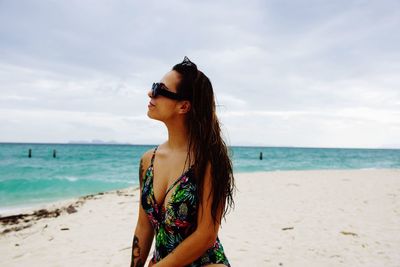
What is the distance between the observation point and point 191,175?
2.05 metres

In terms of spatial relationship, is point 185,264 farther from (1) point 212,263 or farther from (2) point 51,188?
(2) point 51,188

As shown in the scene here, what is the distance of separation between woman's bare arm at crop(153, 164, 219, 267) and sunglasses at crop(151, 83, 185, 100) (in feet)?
1.89

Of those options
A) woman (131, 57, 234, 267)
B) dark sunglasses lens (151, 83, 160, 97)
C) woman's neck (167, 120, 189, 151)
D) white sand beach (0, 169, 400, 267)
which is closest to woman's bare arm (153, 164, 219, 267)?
woman (131, 57, 234, 267)

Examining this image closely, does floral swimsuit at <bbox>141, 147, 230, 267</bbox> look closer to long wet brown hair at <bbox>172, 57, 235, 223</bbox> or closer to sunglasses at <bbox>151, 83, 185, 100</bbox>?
long wet brown hair at <bbox>172, 57, 235, 223</bbox>

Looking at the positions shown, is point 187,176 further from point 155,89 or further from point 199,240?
point 155,89

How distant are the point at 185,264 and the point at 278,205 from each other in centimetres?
762

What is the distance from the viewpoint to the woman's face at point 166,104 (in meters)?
2.12

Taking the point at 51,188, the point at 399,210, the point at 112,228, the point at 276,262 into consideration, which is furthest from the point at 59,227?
the point at 51,188

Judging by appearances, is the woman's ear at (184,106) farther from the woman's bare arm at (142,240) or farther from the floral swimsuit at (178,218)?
the woman's bare arm at (142,240)

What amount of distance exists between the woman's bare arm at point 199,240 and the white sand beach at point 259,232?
307 cm

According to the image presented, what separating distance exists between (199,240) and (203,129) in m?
0.70

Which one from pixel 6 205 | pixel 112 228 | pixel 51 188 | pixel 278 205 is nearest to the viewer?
pixel 112 228

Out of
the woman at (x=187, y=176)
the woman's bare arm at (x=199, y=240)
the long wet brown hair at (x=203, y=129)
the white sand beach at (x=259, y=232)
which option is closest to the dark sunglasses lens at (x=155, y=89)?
the woman at (x=187, y=176)

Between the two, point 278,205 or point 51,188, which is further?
point 51,188
